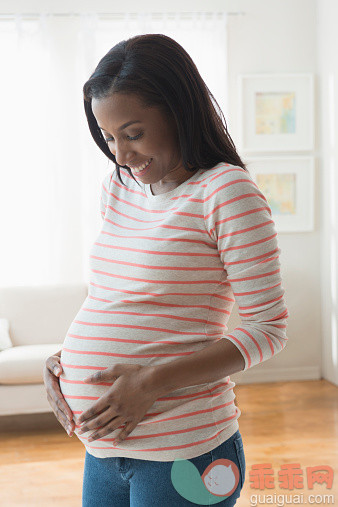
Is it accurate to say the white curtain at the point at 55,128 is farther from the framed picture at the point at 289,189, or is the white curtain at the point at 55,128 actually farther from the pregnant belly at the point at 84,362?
the pregnant belly at the point at 84,362

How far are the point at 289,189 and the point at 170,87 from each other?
365 centimetres

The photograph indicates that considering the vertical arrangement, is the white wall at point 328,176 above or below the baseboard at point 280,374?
above

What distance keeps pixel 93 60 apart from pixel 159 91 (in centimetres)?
358

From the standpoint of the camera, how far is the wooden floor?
2.52 metres

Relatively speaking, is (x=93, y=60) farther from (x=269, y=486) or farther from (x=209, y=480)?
(x=209, y=480)

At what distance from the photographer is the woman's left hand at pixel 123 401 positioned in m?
0.85

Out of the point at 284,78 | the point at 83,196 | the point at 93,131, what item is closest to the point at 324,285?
the point at 284,78

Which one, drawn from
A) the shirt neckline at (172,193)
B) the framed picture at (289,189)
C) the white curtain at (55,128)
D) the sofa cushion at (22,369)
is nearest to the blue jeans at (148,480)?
the shirt neckline at (172,193)

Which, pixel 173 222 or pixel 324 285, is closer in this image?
pixel 173 222

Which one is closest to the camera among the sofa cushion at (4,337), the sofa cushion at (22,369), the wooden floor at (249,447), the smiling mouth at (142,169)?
the smiling mouth at (142,169)

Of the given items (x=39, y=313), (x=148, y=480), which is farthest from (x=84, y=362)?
(x=39, y=313)

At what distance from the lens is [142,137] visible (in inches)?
36.4

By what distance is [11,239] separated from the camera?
168 inches

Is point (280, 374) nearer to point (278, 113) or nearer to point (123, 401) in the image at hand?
point (278, 113)
